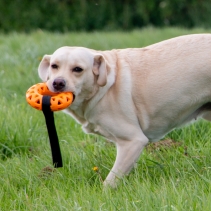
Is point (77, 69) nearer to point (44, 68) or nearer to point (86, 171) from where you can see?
point (44, 68)

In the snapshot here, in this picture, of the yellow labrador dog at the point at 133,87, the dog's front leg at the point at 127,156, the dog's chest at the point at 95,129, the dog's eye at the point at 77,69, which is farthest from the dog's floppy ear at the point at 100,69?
the dog's front leg at the point at 127,156

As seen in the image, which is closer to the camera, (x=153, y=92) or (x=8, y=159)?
(x=153, y=92)

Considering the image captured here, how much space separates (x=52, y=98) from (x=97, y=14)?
18.3m

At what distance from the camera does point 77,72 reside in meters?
4.11

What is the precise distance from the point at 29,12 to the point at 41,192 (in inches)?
760

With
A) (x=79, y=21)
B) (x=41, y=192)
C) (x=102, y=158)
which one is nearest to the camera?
(x=41, y=192)

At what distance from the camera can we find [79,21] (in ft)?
72.3

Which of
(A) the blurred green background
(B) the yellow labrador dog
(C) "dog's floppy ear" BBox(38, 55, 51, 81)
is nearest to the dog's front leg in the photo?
(B) the yellow labrador dog

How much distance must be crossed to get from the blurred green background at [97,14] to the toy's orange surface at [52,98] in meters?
17.4

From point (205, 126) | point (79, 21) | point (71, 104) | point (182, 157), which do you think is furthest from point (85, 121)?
point (79, 21)

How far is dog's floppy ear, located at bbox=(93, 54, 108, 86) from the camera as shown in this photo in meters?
4.12

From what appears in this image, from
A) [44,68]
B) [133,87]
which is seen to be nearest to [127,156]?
[133,87]

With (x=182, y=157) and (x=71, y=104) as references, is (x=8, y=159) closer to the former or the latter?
(x=71, y=104)

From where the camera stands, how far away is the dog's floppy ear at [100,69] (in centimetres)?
412
